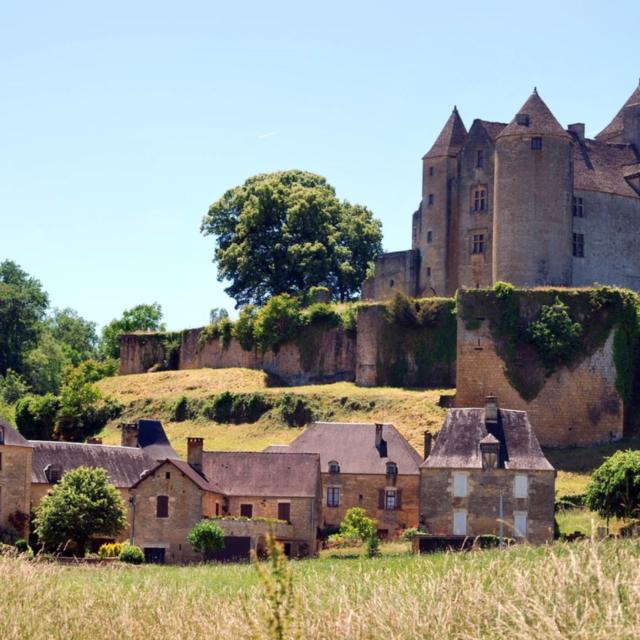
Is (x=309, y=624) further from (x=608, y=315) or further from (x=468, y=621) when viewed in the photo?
(x=608, y=315)

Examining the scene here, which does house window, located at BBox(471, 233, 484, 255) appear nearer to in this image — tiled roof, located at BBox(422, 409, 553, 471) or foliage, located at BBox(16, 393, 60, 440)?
tiled roof, located at BBox(422, 409, 553, 471)

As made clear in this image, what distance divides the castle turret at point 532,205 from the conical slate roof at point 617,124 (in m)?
7.14

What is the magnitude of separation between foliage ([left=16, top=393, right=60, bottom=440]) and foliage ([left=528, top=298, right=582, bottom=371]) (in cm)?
1984

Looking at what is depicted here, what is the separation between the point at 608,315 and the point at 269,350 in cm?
1574

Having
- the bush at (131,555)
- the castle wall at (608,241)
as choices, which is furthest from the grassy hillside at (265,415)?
the bush at (131,555)

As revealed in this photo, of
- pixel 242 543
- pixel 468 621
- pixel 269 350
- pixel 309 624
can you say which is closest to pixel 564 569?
pixel 468 621

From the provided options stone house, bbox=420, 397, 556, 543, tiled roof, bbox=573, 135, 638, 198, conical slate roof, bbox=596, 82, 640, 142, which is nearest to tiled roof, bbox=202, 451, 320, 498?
stone house, bbox=420, 397, 556, 543

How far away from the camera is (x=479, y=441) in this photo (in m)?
44.8

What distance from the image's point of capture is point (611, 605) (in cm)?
1736

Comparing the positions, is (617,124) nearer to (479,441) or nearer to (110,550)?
(479,441)

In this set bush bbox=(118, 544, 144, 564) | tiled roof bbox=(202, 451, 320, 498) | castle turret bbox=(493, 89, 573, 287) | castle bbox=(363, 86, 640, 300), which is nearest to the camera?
bush bbox=(118, 544, 144, 564)

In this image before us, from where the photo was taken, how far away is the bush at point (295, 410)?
57084 millimetres

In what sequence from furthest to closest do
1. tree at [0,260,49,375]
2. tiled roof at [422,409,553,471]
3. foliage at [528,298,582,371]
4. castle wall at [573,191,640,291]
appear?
tree at [0,260,49,375] < castle wall at [573,191,640,291] < foliage at [528,298,582,371] < tiled roof at [422,409,553,471]

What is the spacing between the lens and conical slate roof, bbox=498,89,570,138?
57062mm
